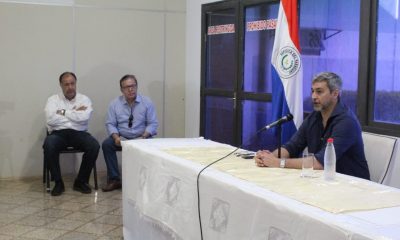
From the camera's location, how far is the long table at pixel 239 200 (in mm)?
1759

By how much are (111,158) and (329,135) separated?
284cm

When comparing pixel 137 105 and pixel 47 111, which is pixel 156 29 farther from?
pixel 47 111

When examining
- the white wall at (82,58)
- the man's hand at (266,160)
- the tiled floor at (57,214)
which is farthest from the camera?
the white wall at (82,58)

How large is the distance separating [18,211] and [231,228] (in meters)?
2.70

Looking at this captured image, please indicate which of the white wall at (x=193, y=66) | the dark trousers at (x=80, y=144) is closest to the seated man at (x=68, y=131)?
the dark trousers at (x=80, y=144)

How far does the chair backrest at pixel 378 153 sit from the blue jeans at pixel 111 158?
2.82 m

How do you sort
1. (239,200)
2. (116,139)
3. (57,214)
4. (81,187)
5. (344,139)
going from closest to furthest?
(239,200)
(344,139)
(57,214)
(81,187)
(116,139)

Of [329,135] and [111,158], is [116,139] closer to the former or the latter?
[111,158]

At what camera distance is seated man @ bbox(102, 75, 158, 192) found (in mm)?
5215

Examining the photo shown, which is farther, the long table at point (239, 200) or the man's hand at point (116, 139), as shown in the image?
the man's hand at point (116, 139)

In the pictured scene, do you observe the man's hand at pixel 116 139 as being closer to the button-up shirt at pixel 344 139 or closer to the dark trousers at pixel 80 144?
the dark trousers at pixel 80 144

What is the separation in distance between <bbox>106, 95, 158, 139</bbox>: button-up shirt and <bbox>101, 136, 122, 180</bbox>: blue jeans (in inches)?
4.7

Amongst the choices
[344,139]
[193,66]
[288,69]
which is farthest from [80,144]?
[344,139]

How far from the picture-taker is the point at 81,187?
5.07 m
